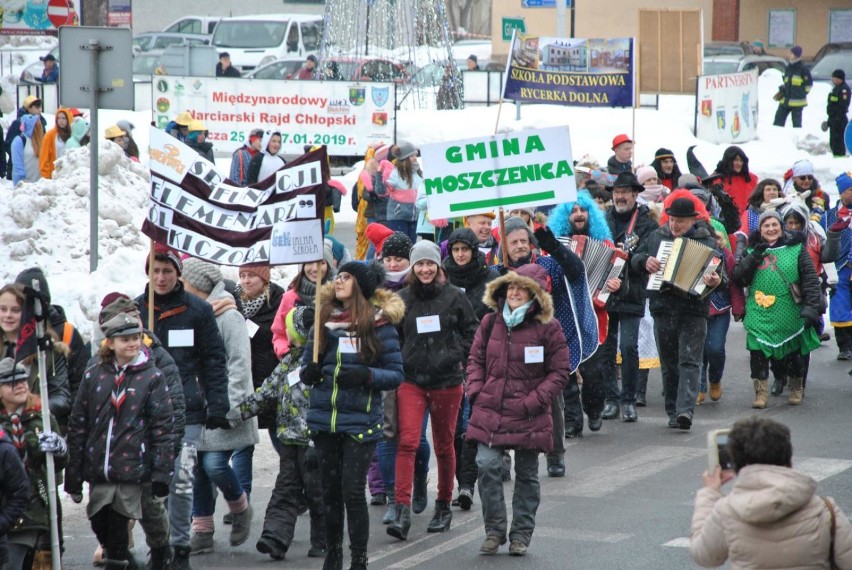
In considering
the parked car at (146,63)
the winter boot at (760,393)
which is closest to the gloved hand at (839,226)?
the winter boot at (760,393)

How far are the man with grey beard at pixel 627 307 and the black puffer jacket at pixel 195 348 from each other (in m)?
4.33

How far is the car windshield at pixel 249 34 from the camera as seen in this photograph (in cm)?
3922

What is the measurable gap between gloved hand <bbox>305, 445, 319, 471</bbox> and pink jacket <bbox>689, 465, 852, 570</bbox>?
3.34 metres

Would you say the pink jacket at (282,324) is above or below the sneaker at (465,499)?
above

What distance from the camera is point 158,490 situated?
23.6ft

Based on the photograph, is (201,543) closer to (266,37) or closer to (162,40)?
(266,37)

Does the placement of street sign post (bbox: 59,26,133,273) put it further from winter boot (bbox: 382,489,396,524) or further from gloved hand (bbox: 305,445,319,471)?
gloved hand (bbox: 305,445,319,471)

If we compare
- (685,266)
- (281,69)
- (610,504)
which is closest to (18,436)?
(610,504)

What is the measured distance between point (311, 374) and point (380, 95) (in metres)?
16.9

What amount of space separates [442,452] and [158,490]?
2142 millimetres

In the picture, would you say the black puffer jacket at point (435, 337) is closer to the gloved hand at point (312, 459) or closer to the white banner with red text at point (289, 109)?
the gloved hand at point (312, 459)

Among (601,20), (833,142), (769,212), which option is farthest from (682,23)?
(769,212)

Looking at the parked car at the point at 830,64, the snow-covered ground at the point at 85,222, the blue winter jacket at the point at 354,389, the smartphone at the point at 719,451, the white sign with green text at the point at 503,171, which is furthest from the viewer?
the parked car at the point at 830,64

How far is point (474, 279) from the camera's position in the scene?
9484 millimetres
